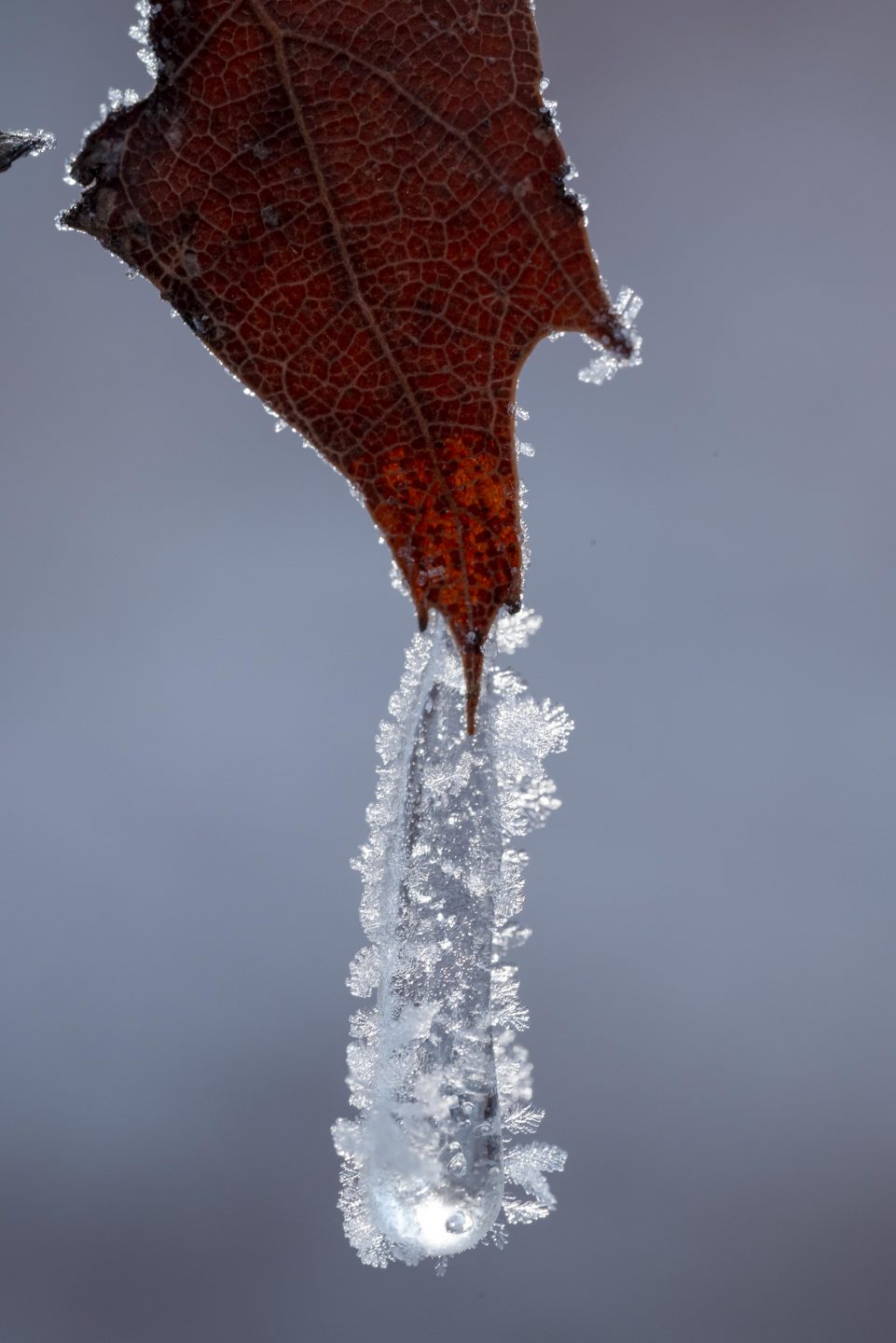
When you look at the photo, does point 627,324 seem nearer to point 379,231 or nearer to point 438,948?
point 379,231

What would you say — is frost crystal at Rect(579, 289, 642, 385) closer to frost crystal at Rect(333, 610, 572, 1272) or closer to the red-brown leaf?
the red-brown leaf

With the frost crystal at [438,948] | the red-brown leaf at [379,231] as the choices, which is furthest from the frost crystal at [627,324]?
the frost crystal at [438,948]

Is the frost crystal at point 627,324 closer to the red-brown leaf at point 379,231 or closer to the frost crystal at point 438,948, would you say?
the red-brown leaf at point 379,231

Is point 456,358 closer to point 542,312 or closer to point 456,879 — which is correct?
point 542,312

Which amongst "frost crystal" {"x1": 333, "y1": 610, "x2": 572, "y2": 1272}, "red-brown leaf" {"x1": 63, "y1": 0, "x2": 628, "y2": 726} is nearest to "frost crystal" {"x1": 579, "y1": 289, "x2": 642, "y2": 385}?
"red-brown leaf" {"x1": 63, "y1": 0, "x2": 628, "y2": 726}

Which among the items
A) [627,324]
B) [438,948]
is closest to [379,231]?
[627,324]

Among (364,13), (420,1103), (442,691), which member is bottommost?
(420,1103)

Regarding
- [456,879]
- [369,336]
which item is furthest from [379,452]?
[456,879]
